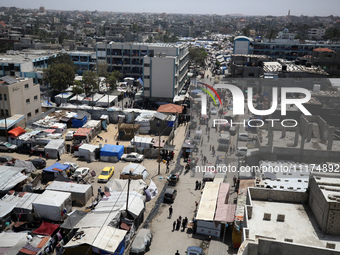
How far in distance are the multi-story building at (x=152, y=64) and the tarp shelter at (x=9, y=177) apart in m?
18.0

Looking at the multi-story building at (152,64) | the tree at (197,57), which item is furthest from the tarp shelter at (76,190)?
the tree at (197,57)

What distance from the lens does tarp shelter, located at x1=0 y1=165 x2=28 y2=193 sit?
15133 mm

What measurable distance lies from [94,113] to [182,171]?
11.0m

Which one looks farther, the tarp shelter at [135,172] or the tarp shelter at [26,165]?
the tarp shelter at [26,165]

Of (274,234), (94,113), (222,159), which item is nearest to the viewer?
(274,234)

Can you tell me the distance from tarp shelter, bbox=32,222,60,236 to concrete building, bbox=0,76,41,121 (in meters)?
11.3

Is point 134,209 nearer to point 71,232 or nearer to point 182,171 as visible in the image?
point 71,232

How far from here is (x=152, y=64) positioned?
3200 cm

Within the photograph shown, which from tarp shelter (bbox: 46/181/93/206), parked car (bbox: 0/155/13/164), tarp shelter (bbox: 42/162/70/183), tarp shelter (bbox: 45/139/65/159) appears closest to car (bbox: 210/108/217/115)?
tarp shelter (bbox: 46/181/93/206)

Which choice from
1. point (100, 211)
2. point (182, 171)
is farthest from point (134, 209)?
point (182, 171)

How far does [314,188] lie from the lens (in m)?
8.55

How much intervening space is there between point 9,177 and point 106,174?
4.72 meters

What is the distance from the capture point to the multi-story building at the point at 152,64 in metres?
32.1

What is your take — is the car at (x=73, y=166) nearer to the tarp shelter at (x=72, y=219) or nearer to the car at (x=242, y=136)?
the tarp shelter at (x=72, y=219)
